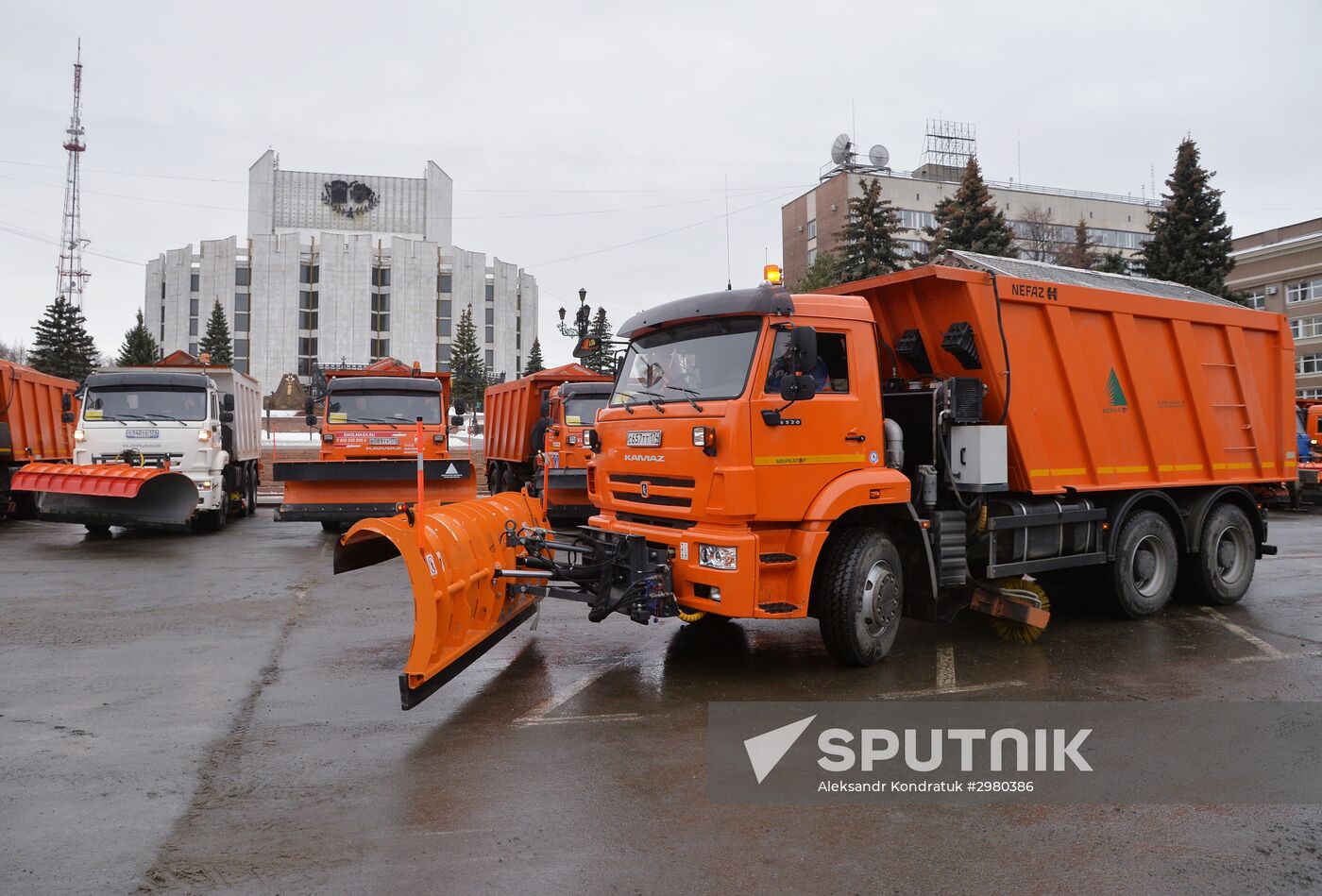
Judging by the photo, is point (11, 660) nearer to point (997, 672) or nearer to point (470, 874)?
point (470, 874)

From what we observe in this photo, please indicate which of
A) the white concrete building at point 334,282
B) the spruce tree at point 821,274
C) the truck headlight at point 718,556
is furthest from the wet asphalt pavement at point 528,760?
the white concrete building at point 334,282

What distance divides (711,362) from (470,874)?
3.80 metres

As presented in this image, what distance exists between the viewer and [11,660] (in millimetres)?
6660

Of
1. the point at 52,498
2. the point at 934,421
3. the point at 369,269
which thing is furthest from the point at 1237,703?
the point at 369,269

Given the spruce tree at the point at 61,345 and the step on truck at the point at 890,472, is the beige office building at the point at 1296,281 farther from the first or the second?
the spruce tree at the point at 61,345

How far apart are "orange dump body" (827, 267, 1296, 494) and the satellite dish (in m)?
59.8

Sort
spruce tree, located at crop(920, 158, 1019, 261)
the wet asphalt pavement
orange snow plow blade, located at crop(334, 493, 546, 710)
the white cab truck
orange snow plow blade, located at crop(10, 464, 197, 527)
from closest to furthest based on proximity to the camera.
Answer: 1. the wet asphalt pavement
2. orange snow plow blade, located at crop(334, 493, 546, 710)
3. orange snow plow blade, located at crop(10, 464, 197, 527)
4. the white cab truck
5. spruce tree, located at crop(920, 158, 1019, 261)

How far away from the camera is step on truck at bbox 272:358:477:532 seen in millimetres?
13500

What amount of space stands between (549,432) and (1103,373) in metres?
10.8

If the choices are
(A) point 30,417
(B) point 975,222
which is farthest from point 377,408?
(B) point 975,222

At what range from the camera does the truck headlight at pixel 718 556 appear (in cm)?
580

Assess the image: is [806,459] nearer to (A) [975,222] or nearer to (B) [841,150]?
(A) [975,222]

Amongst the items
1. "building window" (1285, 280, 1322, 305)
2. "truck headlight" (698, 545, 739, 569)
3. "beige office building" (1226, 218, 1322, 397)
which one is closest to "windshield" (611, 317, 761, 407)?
"truck headlight" (698, 545, 739, 569)

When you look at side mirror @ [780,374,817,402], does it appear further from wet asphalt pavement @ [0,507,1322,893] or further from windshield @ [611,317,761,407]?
wet asphalt pavement @ [0,507,1322,893]
